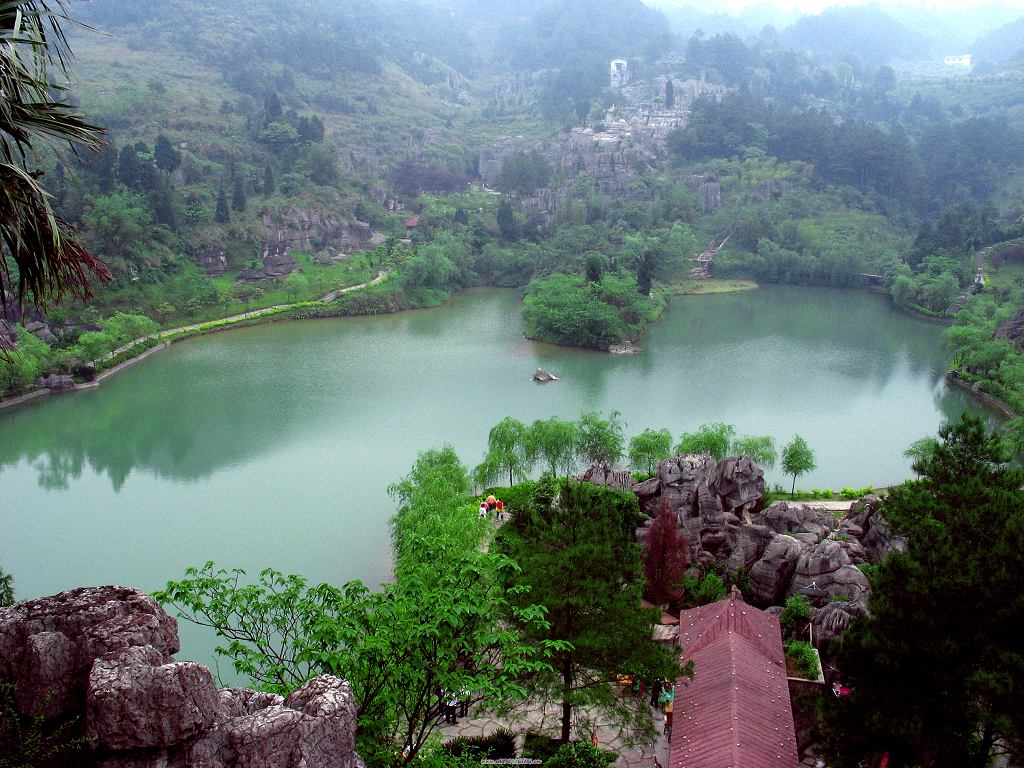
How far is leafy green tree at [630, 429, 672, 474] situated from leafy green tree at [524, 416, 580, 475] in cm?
126

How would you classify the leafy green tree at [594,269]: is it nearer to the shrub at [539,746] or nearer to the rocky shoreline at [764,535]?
the rocky shoreline at [764,535]

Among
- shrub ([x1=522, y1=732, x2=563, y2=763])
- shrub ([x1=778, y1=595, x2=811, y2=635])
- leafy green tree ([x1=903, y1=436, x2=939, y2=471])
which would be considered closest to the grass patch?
leafy green tree ([x1=903, y1=436, x2=939, y2=471])

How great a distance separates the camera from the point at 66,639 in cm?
420

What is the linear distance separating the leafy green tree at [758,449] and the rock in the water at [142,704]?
15683 mm

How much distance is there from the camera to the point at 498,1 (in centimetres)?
11538

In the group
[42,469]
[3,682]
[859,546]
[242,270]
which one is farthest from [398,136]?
[3,682]

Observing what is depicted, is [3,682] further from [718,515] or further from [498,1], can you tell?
[498,1]

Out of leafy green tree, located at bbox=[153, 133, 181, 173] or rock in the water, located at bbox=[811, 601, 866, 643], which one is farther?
leafy green tree, located at bbox=[153, 133, 181, 173]

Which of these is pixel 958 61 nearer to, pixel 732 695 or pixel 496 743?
pixel 732 695

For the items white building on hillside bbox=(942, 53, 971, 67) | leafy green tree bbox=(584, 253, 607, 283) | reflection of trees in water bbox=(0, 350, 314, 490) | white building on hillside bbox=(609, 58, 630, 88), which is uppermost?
white building on hillside bbox=(942, 53, 971, 67)

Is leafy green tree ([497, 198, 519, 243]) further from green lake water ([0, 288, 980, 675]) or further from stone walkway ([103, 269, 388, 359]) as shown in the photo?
green lake water ([0, 288, 980, 675])

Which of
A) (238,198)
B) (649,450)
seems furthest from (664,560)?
(238,198)

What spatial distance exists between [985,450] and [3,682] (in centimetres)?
961

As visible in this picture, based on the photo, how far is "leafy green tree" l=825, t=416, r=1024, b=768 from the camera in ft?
24.3
